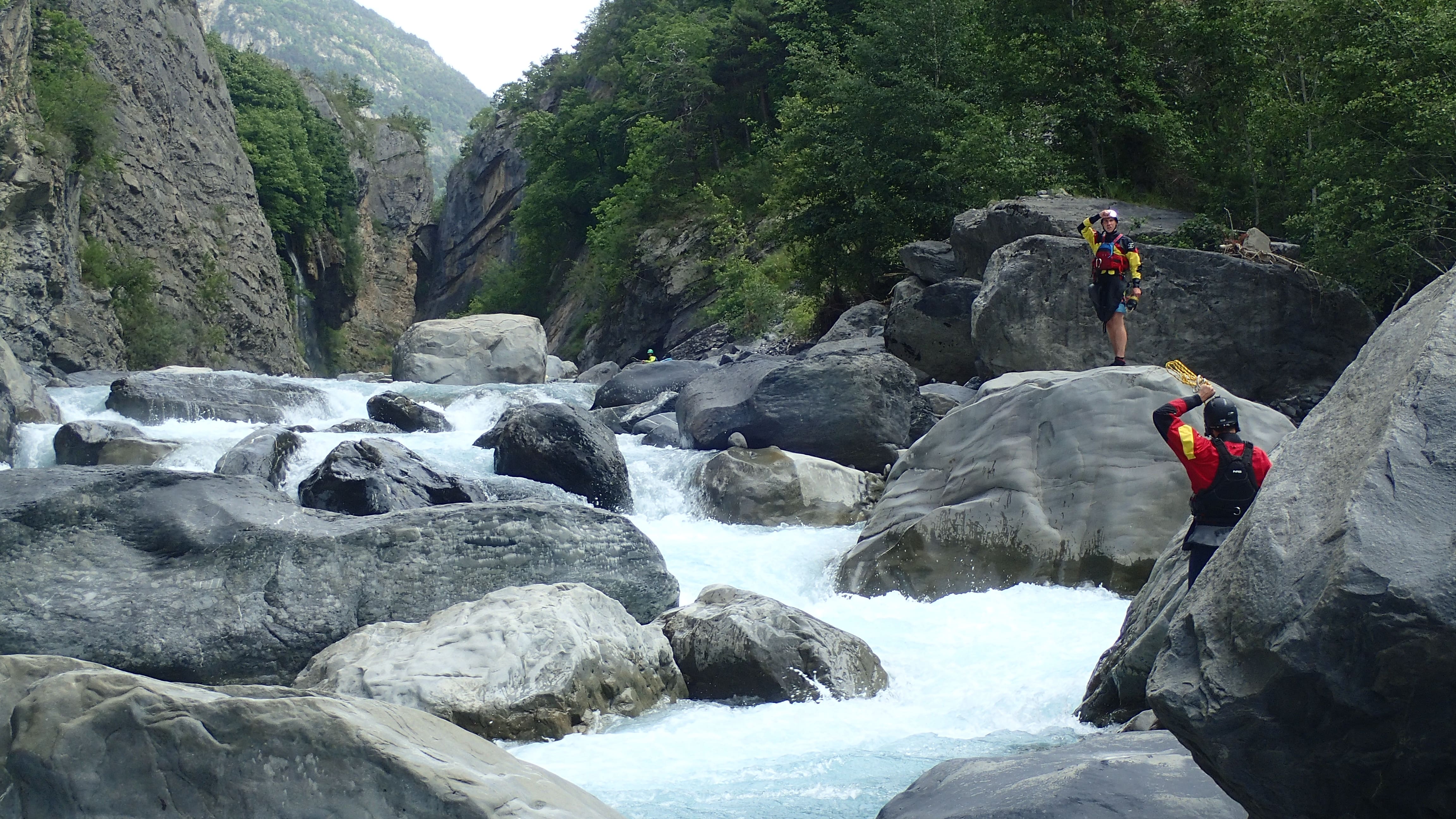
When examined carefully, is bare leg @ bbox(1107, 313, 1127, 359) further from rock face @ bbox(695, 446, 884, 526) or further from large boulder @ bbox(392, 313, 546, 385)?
large boulder @ bbox(392, 313, 546, 385)

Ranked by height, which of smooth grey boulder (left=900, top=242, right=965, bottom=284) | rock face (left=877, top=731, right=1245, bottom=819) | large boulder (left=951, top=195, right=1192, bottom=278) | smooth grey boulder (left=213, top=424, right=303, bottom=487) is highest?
large boulder (left=951, top=195, right=1192, bottom=278)

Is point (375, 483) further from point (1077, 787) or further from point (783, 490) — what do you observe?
point (1077, 787)

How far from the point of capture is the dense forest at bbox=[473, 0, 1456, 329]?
1178 centimetres

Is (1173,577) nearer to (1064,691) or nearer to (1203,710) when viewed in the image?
(1064,691)

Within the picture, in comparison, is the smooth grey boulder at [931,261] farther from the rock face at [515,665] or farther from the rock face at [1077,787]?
the rock face at [1077,787]

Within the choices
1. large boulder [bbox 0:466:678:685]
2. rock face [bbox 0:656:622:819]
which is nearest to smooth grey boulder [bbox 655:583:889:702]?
large boulder [bbox 0:466:678:685]

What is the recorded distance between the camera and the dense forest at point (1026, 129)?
11781 mm

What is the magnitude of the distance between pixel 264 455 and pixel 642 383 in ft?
24.4

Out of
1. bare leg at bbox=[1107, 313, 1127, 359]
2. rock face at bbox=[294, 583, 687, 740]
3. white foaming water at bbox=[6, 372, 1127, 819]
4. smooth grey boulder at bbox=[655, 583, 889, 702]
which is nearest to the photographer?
white foaming water at bbox=[6, 372, 1127, 819]

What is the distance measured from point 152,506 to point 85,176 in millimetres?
24829

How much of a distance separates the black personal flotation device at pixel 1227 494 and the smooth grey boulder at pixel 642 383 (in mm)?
12319

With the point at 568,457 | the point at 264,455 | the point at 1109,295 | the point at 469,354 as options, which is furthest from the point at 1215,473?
the point at 469,354

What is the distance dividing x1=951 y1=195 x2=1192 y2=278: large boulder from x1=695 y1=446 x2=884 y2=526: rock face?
16.8 ft

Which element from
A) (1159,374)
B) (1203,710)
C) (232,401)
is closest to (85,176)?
(232,401)
